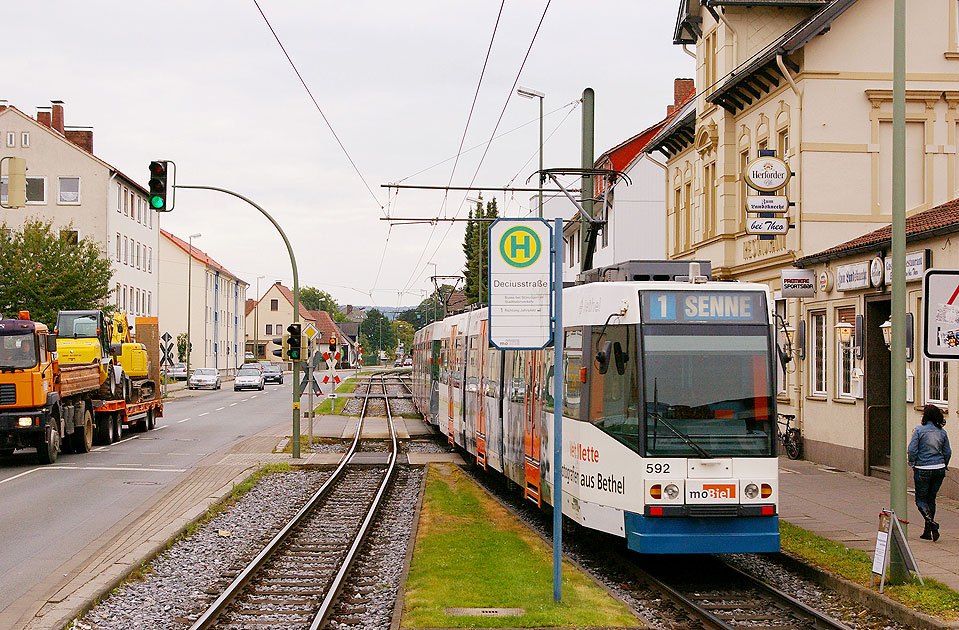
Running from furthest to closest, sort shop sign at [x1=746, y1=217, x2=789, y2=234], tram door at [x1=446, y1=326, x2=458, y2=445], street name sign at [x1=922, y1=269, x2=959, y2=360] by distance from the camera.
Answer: tram door at [x1=446, y1=326, x2=458, y2=445] < shop sign at [x1=746, y1=217, x2=789, y2=234] < street name sign at [x1=922, y1=269, x2=959, y2=360]

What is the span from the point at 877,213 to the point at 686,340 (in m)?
14.1

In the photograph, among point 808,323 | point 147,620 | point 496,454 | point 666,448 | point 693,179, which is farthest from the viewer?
point 693,179

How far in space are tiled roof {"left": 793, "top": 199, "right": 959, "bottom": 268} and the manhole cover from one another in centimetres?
1042

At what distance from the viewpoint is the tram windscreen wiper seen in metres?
11.2

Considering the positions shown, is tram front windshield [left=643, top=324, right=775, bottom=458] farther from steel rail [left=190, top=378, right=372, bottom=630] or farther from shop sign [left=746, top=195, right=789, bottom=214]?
shop sign [left=746, top=195, right=789, bottom=214]

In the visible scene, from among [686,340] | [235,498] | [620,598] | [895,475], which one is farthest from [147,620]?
[235,498]

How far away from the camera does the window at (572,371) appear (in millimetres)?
12625

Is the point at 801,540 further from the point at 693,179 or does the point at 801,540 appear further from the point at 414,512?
the point at 693,179

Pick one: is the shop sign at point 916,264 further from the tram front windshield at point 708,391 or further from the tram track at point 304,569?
the tram track at point 304,569

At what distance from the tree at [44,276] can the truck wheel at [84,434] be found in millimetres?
18858

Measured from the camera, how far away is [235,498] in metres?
18.4

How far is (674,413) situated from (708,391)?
0.43 meters

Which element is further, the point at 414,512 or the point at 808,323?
the point at 808,323

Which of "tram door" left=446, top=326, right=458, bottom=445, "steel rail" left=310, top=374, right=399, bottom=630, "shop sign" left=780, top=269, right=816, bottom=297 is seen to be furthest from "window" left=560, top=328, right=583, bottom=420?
"tram door" left=446, top=326, right=458, bottom=445
